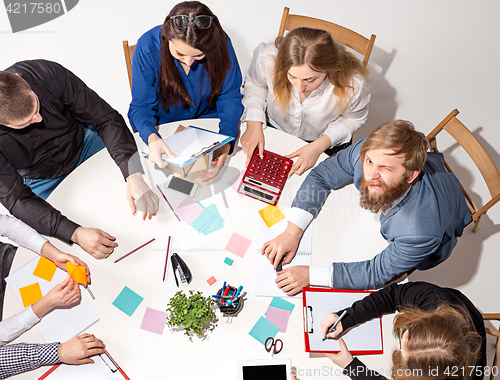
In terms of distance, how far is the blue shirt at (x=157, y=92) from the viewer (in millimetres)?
1667

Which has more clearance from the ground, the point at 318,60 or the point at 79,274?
the point at 318,60

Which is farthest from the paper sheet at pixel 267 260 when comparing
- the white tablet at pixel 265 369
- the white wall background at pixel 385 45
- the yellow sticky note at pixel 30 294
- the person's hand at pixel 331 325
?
the white wall background at pixel 385 45

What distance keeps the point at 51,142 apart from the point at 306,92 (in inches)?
49.1

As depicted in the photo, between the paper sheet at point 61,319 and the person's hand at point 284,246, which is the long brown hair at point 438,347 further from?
the paper sheet at point 61,319

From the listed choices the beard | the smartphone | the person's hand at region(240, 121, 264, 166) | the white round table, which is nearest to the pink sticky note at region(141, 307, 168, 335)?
the white round table

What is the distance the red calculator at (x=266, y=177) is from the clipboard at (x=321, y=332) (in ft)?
1.41

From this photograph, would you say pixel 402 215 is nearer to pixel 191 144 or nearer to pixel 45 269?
pixel 191 144

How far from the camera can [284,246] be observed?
4.87 feet

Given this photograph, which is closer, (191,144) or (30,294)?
(30,294)

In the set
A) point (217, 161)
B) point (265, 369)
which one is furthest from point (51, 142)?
point (265, 369)

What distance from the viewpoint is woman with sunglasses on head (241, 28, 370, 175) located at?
1585mm

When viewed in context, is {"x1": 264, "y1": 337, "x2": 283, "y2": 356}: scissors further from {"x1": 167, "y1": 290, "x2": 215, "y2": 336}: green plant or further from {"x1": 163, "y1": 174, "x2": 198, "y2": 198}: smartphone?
{"x1": 163, "y1": 174, "x2": 198, "y2": 198}: smartphone

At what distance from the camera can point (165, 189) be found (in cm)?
163

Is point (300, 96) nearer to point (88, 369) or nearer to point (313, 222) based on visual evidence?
point (313, 222)
